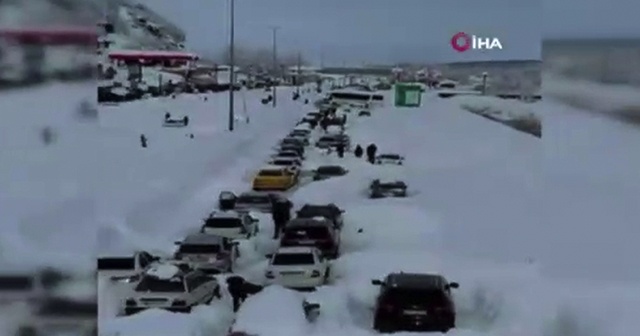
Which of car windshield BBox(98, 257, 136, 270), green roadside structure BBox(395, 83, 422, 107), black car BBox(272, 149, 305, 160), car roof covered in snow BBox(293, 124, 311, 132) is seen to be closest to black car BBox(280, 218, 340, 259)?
green roadside structure BBox(395, 83, 422, 107)

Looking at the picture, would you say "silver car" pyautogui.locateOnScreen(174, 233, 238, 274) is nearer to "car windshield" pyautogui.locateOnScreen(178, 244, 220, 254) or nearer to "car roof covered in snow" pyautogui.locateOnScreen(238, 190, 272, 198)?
"car windshield" pyautogui.locateOnScreen(178, 244, 220, 254)

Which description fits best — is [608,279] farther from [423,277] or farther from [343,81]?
[343,81]

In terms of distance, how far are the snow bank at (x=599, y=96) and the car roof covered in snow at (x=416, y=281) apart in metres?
1.58

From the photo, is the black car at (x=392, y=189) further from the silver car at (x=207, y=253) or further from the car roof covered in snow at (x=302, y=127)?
the car roof covered in snow at (x=302, y=127)

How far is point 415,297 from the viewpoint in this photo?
4.17 meters

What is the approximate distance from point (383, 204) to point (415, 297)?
1765 mm

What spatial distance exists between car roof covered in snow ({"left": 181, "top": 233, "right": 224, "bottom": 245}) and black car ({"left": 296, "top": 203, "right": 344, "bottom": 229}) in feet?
1.79

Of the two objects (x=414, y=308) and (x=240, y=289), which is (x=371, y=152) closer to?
(x=240, y=289)

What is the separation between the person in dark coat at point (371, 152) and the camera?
667 centimetres

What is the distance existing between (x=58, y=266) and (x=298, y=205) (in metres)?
4.16

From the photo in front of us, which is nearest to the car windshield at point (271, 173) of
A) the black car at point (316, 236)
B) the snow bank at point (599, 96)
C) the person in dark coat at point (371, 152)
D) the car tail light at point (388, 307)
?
the person in dark coat at point (371, 152)

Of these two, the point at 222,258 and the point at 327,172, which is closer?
the point at 222,258

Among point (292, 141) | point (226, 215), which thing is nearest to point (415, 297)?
point (226, 215)

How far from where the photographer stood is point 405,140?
6.02 m
